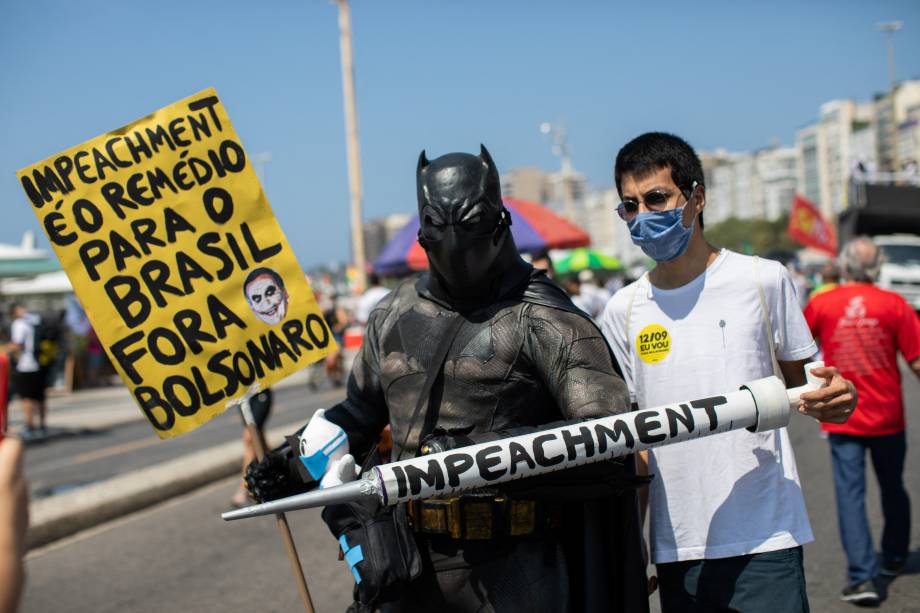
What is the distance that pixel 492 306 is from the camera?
268 cm

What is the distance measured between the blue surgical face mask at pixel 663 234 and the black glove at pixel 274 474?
1.23 metres

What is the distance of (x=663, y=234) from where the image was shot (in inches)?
113

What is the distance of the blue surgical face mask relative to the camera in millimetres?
2875

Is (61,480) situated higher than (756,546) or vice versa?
(756,546)

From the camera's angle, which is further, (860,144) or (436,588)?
(860,144)

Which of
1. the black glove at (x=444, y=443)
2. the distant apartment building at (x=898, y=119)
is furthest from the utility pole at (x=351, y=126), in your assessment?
the distant apartment building at (x=898, y=119)

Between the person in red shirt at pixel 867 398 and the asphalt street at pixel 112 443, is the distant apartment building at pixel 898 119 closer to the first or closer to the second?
the asphalt street at pixel 112 443

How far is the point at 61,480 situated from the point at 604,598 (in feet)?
28.9

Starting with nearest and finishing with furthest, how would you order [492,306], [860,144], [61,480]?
[492,306]
[61,480]
[860,144]

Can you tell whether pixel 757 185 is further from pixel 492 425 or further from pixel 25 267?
pixel 492 425

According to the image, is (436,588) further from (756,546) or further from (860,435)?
(860,435)

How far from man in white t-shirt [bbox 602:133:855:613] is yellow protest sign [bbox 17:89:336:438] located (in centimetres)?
110

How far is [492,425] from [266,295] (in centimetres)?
96

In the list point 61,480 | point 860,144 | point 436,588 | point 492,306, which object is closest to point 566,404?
point 492,306
